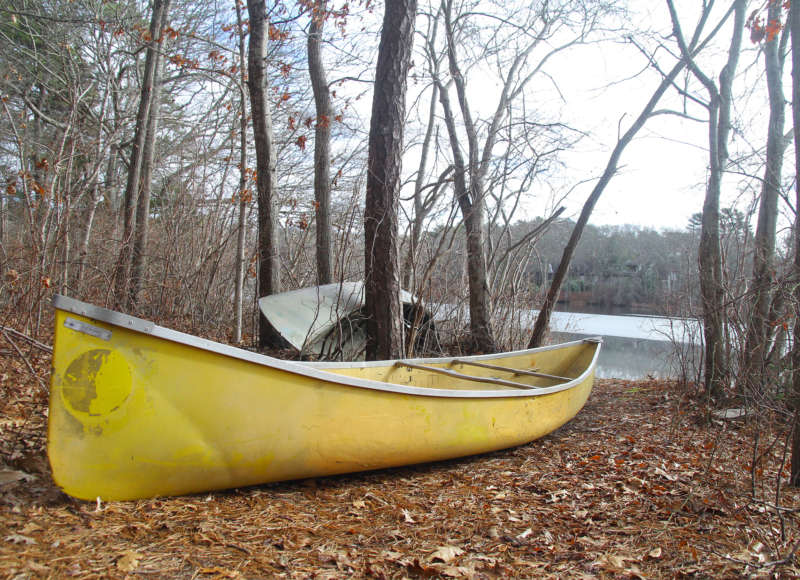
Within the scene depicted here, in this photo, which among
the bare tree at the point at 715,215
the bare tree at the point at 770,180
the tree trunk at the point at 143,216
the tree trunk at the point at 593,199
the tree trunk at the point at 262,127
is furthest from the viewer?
the tree trunk at the point at 593,199

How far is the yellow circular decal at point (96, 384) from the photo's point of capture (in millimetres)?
2439

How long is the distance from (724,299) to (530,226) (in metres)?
4.54

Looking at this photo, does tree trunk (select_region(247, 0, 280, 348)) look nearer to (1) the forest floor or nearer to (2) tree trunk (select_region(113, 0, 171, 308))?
(2) tree trunk (select_region(113, 0, 171, 308))

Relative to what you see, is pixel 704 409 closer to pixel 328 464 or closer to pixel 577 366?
pixel 577 366

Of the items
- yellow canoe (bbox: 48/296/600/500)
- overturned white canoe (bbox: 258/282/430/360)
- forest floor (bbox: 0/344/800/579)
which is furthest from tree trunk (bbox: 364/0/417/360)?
yellow canoe (bbox: 48/296/600/500)

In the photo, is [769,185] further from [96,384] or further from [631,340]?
[631,340]

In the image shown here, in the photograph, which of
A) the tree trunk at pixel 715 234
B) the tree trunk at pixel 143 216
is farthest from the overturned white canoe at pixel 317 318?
the tree trunk at pixel 715 234

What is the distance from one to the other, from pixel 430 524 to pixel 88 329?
72.7 inches

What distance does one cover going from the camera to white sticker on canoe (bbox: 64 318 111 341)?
2.41 metres

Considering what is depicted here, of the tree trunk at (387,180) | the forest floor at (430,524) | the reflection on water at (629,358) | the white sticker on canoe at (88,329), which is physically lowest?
the reflection on water at (629,358)

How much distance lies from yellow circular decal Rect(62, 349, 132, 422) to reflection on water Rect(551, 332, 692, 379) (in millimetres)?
8312

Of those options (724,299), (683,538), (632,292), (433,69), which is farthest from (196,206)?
(632,292)

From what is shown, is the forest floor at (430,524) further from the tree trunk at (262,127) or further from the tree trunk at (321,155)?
the tree trunk at (321,155)

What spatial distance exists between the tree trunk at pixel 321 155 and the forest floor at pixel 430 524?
4169mm
